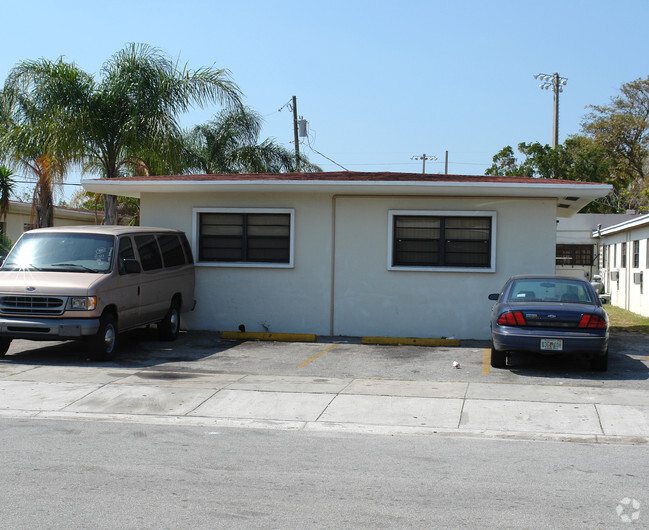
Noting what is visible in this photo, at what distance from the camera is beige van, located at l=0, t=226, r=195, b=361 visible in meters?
11.4

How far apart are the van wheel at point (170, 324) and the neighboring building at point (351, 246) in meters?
1.33

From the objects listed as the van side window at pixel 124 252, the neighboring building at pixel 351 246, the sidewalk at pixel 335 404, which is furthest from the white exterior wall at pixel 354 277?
the sidewalk at pixel 335 404

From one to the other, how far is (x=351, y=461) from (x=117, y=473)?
2.10m

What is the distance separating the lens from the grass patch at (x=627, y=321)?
17750mm

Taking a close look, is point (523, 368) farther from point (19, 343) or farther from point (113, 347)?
point (19, 343)

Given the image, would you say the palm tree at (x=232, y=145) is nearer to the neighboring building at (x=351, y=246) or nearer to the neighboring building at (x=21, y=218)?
the neighboring building at (x=21, y=218)

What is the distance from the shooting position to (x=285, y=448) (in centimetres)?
725

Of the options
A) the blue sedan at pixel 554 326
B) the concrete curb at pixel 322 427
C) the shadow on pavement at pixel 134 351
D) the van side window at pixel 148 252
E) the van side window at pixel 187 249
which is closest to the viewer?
the concrete curb at pixel 322 427

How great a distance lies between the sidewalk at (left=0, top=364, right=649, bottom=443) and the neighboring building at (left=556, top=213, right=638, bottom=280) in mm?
23155

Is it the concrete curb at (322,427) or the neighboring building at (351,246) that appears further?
the neighboring building at (351,246)

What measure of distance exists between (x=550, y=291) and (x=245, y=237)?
6.95m

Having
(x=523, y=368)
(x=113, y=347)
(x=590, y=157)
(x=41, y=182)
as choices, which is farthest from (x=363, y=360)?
(x=590, y=157)

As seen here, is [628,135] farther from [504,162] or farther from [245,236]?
[245,236]

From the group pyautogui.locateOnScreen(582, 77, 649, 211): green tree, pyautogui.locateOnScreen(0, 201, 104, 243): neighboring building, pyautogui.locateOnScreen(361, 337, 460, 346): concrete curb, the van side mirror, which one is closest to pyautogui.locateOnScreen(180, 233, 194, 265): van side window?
the van side mirror
